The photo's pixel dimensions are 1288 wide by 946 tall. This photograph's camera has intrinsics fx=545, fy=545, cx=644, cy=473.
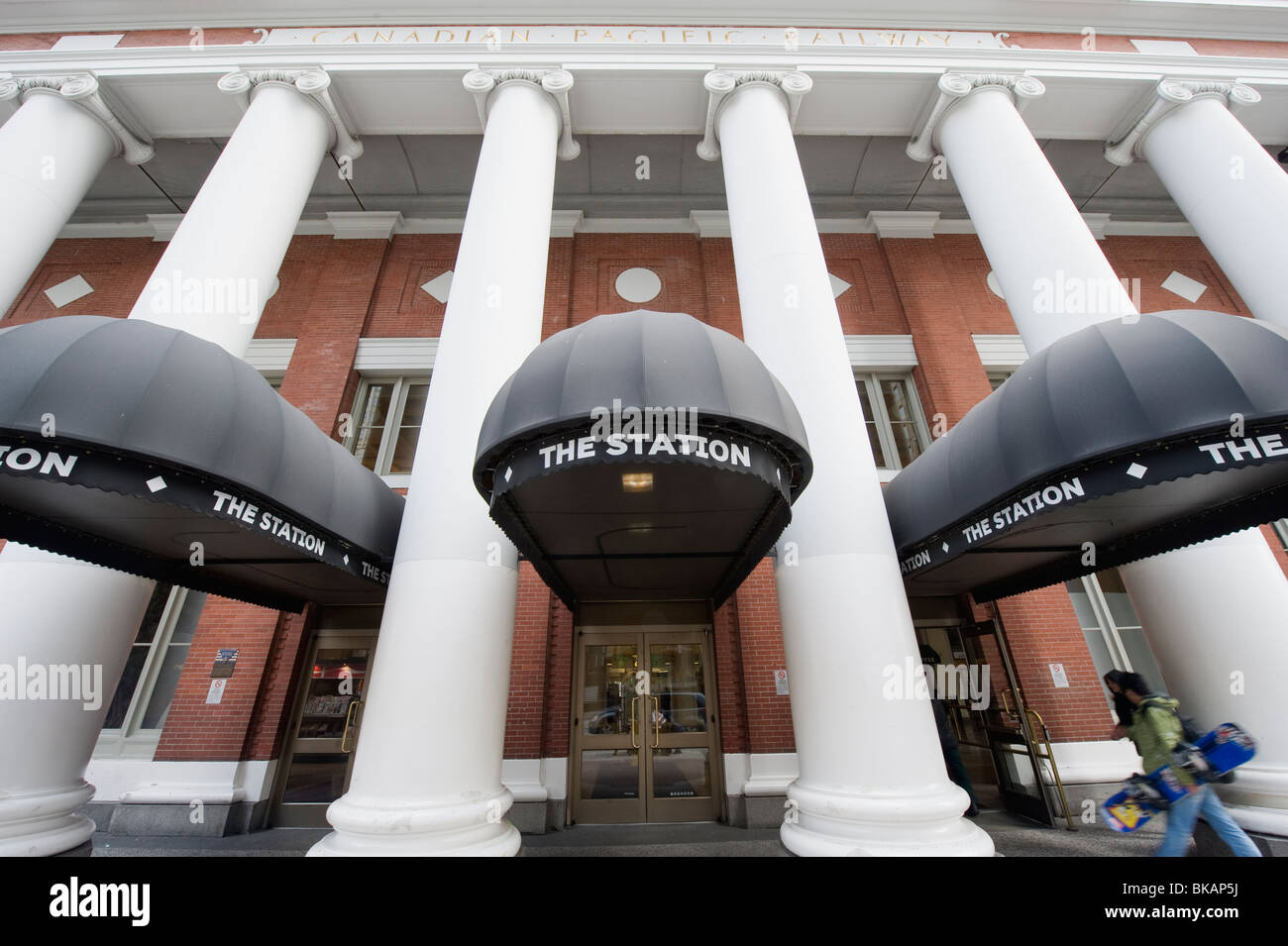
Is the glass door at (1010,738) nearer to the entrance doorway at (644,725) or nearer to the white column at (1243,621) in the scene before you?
the white column at (1243,621)

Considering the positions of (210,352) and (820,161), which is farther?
(820,161)

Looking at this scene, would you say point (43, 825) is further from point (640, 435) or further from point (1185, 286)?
point (1185, 286)

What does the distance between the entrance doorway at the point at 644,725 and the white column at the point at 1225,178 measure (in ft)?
28.3

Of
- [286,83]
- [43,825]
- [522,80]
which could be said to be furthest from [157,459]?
[286,83]

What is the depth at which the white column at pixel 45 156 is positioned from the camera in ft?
23.2

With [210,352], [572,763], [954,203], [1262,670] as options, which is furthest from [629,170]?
[1262,670]

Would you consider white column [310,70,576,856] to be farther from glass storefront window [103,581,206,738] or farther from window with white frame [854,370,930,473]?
window with white frame [854,370,930,473]

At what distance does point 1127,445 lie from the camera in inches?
129

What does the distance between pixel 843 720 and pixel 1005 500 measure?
2.04 m

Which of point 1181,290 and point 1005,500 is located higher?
point 1181,290

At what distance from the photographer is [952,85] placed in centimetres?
791
